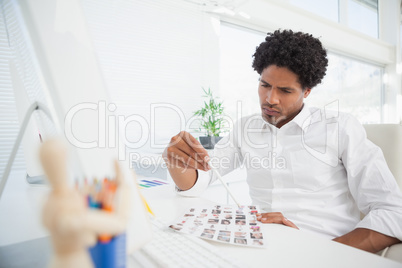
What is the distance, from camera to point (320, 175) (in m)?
0.97

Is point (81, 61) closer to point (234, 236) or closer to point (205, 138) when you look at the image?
point (234, 236)

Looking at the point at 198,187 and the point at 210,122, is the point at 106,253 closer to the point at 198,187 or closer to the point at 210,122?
the point at 198,187

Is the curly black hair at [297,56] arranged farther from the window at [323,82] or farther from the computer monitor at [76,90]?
the window at [323,82]

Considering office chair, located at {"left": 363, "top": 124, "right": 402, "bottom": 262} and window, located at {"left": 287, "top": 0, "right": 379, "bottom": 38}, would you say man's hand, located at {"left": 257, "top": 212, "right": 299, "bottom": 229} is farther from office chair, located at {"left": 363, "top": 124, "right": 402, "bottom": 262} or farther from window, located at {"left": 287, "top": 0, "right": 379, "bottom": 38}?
window, located at {"left": 287, "top": 0, "right": 379, "bottom": 38}

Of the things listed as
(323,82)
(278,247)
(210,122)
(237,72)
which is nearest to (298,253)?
(278,247)

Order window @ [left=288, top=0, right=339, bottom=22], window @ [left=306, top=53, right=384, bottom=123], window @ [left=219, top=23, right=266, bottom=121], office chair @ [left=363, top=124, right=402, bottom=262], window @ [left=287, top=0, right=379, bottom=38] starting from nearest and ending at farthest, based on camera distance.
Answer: office chair @ [left=363, top=124, right=402, bottom=262] → window @ [left=219, top=23, right=266, bottom=121] → window @ [left=288, top=0, right=339, bottom=22] → window @ [left=287, top=0, right=379, bottom=38] → window @ [left=306, top=53, right=384, bottom=123]

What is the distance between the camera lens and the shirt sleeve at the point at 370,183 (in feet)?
2.38

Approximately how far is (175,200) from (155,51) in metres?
1.54

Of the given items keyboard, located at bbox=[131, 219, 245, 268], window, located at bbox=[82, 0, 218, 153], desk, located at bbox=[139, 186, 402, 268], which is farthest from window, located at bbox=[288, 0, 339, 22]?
keyboard, located at bbox=[131, 219, 245, 268]

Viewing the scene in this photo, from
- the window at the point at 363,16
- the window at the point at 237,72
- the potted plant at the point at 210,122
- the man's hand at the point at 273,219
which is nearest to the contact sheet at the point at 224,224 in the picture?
the man's hand at the point at 273,219

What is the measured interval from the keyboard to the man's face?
0.75 metres

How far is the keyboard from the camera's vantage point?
40 cm

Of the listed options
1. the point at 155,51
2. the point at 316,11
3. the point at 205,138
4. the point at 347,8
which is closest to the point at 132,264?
the point at 205,138

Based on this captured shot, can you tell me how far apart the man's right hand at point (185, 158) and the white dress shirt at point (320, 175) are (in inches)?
1.6
